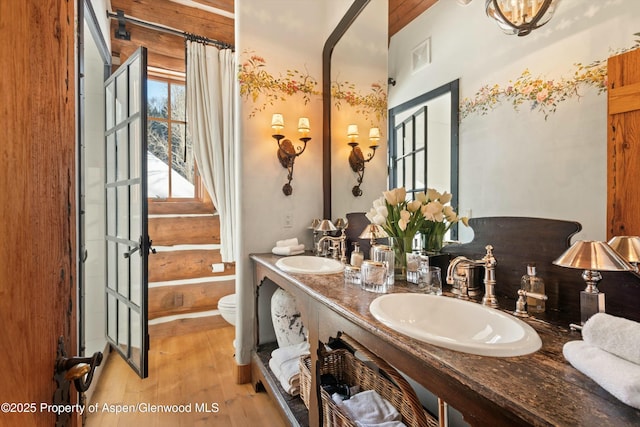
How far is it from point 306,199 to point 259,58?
1.06 meters

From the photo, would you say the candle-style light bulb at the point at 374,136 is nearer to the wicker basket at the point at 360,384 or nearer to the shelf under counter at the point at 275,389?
the wicker basket at the point at 360,384

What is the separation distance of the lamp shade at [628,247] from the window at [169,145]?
3.11m

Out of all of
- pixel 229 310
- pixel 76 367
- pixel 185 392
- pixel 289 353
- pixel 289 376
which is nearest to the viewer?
pixel 76 367

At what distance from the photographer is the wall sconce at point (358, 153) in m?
1.89

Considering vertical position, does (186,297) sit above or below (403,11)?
below

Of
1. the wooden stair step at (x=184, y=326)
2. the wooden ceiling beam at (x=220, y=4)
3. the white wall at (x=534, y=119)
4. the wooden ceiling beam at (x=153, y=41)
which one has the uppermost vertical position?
the wooden ceiling beam at (x=220, y=4)

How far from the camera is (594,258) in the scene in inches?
29.5

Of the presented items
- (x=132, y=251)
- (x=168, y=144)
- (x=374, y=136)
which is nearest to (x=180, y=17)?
(x=168, y=144)

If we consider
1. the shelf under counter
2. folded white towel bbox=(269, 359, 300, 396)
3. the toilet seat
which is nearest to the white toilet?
the toilet seat

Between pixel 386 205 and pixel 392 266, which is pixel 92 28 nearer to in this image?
pixel 386 205

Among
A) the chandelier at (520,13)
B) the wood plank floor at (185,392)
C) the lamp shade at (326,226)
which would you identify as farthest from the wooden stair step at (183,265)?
the chandelier at (520,13)

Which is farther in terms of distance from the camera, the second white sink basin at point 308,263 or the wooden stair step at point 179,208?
the wooden stair step at point 179,208

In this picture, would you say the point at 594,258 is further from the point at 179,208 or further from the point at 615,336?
the point at 179,208

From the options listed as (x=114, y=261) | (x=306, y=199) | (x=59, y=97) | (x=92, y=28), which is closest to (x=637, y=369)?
(x=59, y=97)
